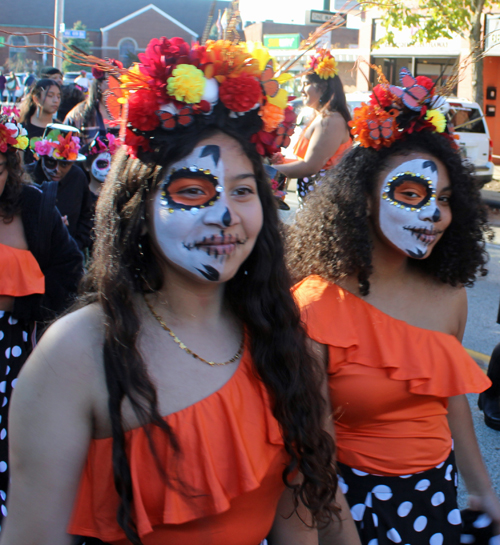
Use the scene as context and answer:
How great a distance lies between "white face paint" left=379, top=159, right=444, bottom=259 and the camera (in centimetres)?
203

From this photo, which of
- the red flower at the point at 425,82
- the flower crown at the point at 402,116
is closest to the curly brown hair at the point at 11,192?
the flower crown at the point at 402,116

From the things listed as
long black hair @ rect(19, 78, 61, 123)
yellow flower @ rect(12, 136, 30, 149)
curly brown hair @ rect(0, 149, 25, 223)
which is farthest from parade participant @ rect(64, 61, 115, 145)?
curly brown hair @ rect(0, 149, 25, 223)

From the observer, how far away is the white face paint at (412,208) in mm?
2033

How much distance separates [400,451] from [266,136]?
1033mm

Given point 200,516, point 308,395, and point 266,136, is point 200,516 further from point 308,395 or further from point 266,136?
point 266,136

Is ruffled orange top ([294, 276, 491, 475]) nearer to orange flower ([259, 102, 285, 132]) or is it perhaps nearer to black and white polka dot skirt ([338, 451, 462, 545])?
black and white polka dot skirt ([338, 451, 462, 545])

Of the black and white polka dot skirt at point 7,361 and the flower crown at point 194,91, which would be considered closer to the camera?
the flower crown at point 194,91

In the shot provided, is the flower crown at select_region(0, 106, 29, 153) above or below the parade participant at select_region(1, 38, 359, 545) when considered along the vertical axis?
above

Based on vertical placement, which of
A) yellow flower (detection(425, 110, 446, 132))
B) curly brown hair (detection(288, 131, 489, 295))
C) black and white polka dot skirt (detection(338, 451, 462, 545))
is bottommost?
black and white polka dot skirt (detection(338, 451, 462, 545))

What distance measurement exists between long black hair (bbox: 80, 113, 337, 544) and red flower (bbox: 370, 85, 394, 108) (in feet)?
2.57

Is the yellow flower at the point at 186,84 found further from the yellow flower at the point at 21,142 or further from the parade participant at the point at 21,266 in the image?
the yellow flower at the point at 21,142

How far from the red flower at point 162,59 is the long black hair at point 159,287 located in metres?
0.14

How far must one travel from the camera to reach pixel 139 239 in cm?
150

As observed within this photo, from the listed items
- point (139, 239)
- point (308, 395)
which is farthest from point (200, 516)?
point (139, 239)
